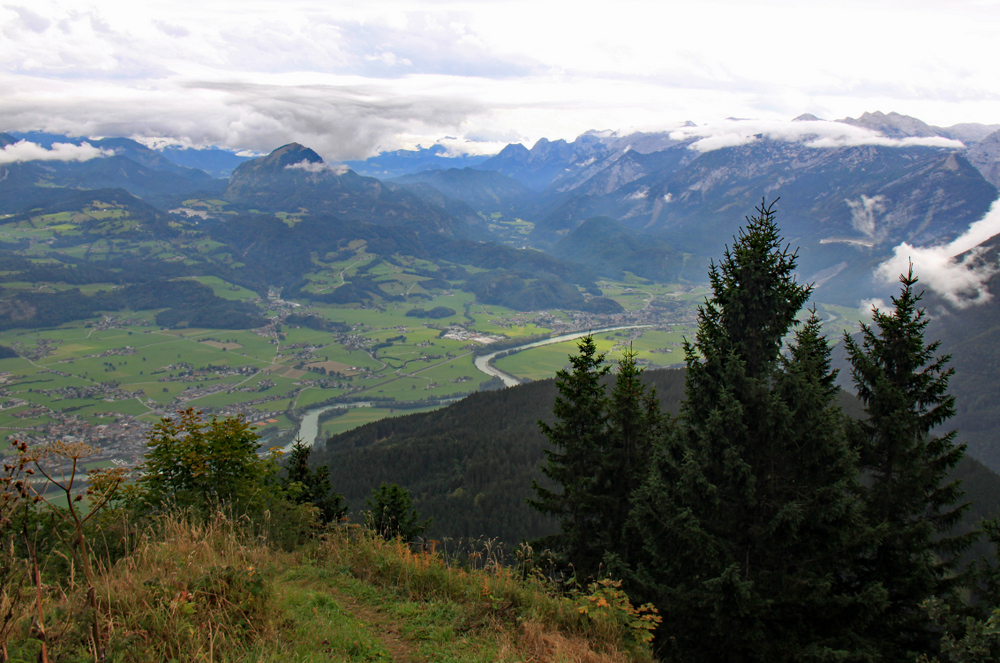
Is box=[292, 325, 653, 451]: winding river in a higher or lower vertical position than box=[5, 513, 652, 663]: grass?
lower

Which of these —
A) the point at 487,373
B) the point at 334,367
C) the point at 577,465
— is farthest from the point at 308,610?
the point at 334,367

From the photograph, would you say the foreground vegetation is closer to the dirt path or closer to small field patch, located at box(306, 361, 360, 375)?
the dirt path

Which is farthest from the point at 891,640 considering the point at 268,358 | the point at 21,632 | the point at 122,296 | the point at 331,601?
the point at 122,296

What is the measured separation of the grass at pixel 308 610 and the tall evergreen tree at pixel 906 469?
8600mm

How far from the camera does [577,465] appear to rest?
14586 millimetres

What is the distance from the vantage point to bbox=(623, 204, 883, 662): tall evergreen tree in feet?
33.0

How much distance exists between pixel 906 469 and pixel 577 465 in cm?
762

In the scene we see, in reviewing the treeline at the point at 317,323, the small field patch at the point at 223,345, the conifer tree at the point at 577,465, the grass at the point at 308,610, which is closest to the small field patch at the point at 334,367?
the small field patch at the point at 223,345

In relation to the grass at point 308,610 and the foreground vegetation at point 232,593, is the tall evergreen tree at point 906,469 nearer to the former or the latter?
the foreground vegetation at point 232,593

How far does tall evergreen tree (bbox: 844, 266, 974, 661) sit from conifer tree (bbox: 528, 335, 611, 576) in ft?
19.9

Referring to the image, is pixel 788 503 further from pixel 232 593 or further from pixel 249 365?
pixel 249 365

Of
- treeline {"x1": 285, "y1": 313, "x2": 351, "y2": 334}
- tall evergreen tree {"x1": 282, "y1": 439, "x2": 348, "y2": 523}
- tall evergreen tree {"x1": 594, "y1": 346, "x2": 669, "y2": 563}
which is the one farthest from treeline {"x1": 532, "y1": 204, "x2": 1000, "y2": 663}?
treeline {"x1": 285, "y1": 313, "x2": 351, "y2": 334}

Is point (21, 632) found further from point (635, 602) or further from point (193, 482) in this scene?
point (635, 602)

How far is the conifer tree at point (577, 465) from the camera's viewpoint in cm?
1403
